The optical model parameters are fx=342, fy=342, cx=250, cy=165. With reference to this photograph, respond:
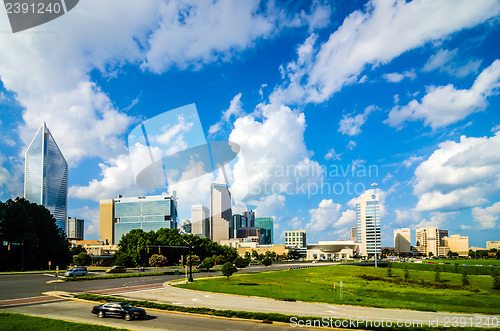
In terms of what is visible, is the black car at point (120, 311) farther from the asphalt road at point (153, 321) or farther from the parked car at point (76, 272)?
the parked car at point (76, 272)

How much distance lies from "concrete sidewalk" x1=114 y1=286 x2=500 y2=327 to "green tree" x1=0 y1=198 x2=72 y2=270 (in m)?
52.0


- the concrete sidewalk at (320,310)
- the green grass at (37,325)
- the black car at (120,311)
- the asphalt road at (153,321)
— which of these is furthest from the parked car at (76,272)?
the green grass at (37,325)

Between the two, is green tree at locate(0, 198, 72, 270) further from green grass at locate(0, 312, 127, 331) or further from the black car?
green grass at locate(0, 312, 127, 331)

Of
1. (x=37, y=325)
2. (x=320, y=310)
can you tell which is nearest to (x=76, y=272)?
(x=37, y=325)

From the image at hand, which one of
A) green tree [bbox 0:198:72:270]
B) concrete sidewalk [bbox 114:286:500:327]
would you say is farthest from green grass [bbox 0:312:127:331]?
green tree [bbox 0:198:72:270]

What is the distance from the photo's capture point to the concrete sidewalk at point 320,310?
971 inches

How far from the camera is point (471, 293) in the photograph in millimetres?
42906

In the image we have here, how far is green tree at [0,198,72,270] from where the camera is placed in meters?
72.5

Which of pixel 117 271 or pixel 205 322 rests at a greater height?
pixel 205 322

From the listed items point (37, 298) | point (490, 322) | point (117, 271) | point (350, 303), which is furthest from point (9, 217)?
point (490, 322)

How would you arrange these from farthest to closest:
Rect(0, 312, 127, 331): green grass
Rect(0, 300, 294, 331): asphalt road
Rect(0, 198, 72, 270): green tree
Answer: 1. Rect(0, 198, 72, 270): green tree
2. Rect(0, 300, 294, 331): asphalt road
3. Rect(0, 312, 127, 331): green grass

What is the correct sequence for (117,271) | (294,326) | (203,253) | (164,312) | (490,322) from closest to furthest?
1. (294,326)
2. (490,322)
3. (164,312)
4. (117,271)
5. (203,253)

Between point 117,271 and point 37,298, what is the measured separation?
48109mm

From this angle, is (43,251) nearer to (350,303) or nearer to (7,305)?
(7,305)
